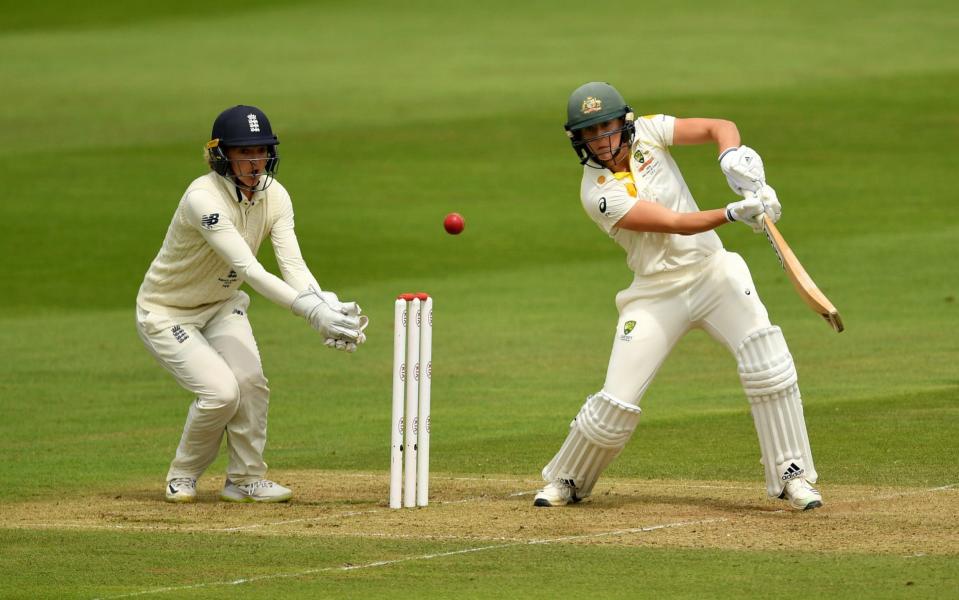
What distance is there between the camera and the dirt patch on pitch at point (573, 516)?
7980mm

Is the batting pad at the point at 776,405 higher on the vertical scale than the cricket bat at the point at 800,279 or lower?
lower

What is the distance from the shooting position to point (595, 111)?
29.2ft

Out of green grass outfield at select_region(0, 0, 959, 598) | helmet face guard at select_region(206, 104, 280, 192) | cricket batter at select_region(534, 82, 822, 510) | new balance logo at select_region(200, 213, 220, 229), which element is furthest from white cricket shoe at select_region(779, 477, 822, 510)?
new balance logo at select_region(200, 213, 220, 229)

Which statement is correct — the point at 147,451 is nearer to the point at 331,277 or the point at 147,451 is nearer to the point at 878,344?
the point at 878,344

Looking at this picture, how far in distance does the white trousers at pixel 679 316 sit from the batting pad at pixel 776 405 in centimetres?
11

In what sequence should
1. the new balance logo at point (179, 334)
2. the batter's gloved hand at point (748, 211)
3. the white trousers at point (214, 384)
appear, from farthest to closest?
1. the new balance logo at point (179, 334)
2. the white trousers at point (214, 384)
3. the batter's gloved hand at point (748, 211)

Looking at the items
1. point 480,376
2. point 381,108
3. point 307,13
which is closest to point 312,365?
point 480,376

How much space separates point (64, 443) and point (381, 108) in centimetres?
2278

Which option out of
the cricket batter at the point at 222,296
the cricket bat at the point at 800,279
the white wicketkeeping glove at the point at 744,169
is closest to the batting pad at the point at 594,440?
the cricket bat at the point at 800,279

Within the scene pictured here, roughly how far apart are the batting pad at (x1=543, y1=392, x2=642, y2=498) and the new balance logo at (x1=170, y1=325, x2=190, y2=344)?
81.5 inches

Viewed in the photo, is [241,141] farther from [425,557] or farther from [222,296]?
[425,557]

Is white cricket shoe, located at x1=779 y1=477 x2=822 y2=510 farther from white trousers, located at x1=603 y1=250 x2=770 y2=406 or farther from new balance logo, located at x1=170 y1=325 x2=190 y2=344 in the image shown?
new balance logo, located at x1=170 y1=325 x2=190 y2=344

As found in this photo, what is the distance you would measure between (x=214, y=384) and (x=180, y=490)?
65cm

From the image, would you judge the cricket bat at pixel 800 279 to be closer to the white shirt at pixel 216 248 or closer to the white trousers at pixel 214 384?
the white shirt at pixel 216 248
